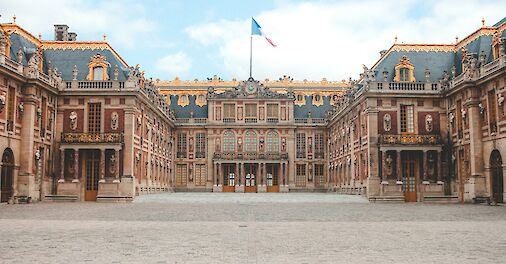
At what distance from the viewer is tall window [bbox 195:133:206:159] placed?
211 ft

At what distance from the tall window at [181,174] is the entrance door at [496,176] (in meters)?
38.0

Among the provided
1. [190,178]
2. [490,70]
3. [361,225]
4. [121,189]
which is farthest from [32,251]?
[190,178]

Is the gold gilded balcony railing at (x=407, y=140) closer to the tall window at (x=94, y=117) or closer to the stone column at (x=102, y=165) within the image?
the stone column at (x=102, y=165)

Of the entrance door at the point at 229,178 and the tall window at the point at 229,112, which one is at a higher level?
the tall window at the point at 229,112

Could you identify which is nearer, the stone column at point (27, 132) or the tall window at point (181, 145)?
the stone column at point (27, 132)

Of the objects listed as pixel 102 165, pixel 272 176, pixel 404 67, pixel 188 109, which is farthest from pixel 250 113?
pixel 102 165

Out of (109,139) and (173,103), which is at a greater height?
(173,103)

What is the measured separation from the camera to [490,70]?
33.7 metres

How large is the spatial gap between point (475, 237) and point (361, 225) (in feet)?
14.8

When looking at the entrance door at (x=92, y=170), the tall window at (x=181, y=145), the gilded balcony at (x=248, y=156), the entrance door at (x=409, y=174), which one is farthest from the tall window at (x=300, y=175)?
the entrance door at (x=92, y=170)

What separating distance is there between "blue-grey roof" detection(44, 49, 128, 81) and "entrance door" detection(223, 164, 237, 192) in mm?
24187

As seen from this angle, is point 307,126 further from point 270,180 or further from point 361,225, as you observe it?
point 361,225

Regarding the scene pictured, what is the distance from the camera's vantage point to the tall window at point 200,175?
64.0m

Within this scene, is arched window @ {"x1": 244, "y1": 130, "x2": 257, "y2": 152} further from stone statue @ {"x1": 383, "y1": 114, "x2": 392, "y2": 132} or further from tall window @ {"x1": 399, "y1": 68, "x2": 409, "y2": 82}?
stone statue @ {"x1": 383, "y1": 114, "x2": 392, "y2": 132}
